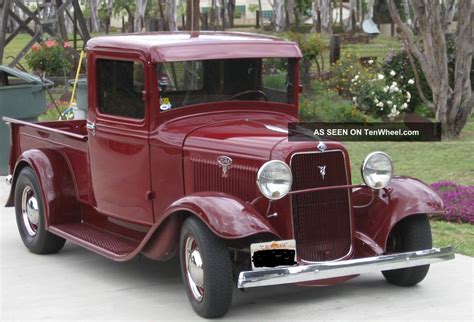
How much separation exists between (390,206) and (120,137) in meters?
2.07

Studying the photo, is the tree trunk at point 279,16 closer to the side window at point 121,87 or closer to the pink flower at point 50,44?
the pink flower at point 50,44

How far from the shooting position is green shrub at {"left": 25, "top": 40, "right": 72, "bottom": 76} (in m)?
24.0

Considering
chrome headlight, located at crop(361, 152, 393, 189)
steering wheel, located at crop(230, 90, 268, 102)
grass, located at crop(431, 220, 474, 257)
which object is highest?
steering wheel, located at crop(230, 90, 268, 102)

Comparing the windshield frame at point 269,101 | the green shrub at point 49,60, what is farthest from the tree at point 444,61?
the green shrub at point 49,60

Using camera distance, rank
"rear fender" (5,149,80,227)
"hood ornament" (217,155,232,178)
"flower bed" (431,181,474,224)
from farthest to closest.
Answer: "flower bed" (431,181,474,224) < "rear fender" (5,149,80,227) < "hood ornament" (217,155,232,178)

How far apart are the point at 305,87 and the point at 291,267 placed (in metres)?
14.6

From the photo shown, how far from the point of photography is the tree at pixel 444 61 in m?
14.9

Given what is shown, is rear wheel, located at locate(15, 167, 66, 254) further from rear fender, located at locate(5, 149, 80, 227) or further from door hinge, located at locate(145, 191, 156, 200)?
door hinge, located at locate(145, 191, 156, 200)

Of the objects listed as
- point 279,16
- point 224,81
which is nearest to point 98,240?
point 224,81

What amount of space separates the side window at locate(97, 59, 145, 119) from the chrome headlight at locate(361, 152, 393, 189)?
169 cm

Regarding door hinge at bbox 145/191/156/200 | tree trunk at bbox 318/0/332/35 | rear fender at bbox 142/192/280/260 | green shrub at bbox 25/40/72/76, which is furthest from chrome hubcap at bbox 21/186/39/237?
tree trunk at bbox 318/0/332/35

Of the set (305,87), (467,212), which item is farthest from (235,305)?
(305,87)

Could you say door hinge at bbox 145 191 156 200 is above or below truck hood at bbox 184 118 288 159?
below

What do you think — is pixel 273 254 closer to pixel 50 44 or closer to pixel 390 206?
pixel 390 206
